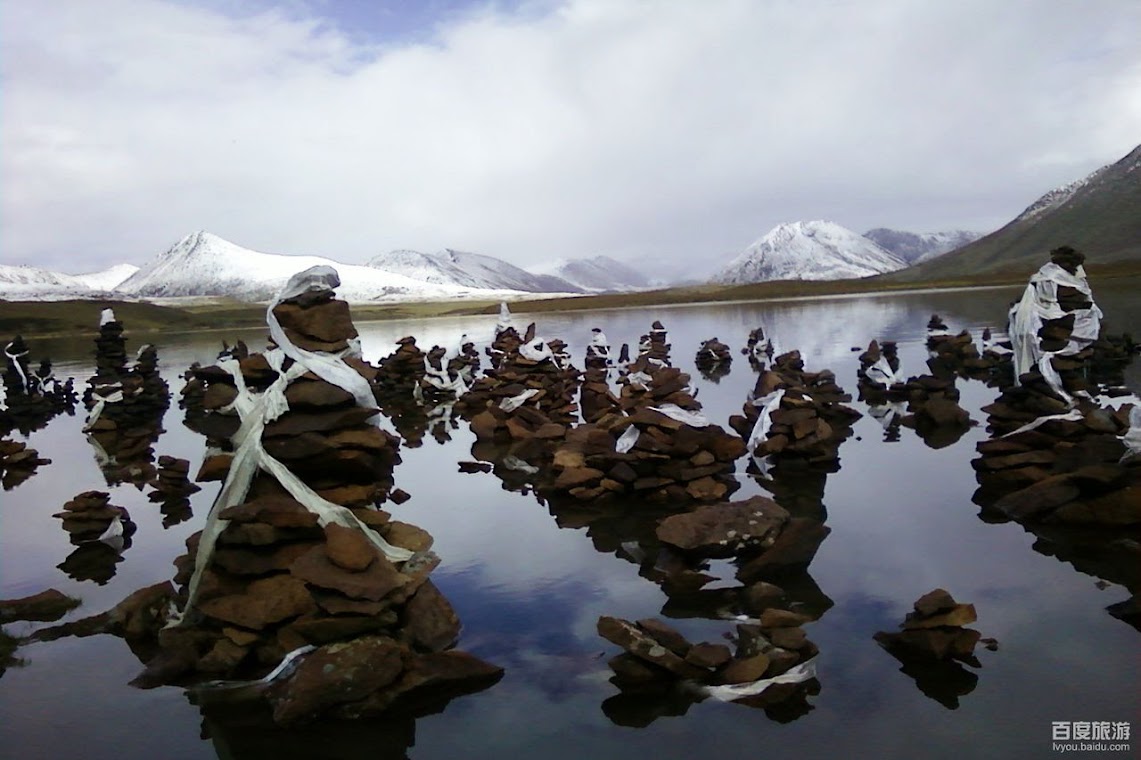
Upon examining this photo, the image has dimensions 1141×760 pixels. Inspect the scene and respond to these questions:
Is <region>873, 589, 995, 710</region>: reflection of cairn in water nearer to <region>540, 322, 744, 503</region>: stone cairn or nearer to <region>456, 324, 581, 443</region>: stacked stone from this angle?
<region>540, 322, 744, 503</region>: stone cairn

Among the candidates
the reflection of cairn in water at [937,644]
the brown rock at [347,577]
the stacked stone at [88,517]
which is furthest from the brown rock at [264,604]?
the stacked stone at [88,517]

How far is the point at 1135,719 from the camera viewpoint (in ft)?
18.4

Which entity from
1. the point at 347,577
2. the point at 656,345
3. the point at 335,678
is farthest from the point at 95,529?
the point at 656,345

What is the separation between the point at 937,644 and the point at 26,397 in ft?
103

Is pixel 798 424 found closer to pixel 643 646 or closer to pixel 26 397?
pixel 643 646

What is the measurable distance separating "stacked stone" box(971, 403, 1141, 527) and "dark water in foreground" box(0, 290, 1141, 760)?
0.43m

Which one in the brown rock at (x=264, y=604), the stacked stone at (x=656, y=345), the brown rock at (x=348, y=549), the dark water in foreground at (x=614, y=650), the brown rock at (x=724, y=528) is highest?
the stacked stone at (x=656, y=345)

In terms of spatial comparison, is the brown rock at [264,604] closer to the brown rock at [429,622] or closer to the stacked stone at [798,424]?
the brown rock at [429,622]

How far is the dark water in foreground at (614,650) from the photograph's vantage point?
5.66 meters

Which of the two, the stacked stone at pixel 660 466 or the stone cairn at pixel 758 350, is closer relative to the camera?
the stacked stone at pixel 660 466

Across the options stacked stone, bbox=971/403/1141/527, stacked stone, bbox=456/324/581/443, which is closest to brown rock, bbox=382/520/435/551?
stacked stone, bbox=456/324/581/443

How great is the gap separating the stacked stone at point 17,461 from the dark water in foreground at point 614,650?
14.7ft

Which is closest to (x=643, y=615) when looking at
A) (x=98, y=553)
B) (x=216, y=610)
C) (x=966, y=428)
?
(x=216, y=610)

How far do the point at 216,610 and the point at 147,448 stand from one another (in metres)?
14.4
